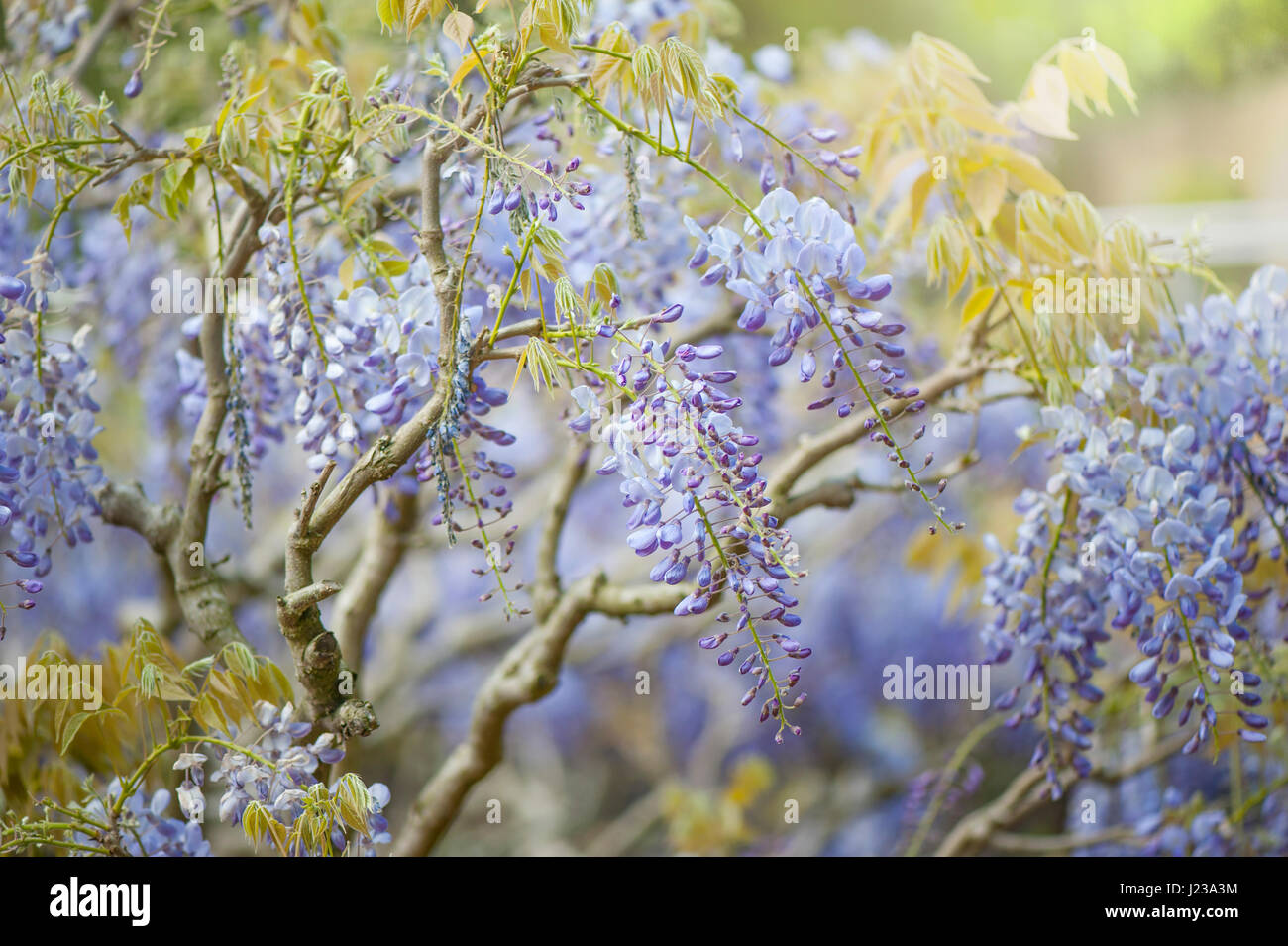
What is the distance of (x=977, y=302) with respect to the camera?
137 cm

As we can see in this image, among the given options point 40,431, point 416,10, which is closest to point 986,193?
point 416,10

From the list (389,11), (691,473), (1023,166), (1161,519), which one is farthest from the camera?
(1023,166)

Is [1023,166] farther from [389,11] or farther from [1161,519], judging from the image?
[389,11]

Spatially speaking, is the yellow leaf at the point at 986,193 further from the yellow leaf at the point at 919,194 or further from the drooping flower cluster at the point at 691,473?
the drooping flower cluster at the point at 691,473

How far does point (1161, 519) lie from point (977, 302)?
35 centimetres

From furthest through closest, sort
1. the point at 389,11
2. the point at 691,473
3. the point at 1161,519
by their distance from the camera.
Result: the point at 1161,519
the point at 389,11
the point at 691,473

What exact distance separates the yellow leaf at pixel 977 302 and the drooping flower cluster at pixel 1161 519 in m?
0.15

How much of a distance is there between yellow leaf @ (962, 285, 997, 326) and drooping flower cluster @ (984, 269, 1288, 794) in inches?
5.8

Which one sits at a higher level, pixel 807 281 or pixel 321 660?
pixel 807 281

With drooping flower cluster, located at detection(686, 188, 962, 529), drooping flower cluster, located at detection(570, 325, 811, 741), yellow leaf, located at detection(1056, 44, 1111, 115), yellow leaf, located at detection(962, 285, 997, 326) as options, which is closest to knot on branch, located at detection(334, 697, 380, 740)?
drooping flower cluster, located at detection(570, 325, 811, 741)

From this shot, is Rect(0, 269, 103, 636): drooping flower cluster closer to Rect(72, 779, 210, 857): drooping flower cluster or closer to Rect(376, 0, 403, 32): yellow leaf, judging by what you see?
Rect(72, 779, 210, 857): drooping flower cluster

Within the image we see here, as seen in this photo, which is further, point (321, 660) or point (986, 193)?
point (986, 193)

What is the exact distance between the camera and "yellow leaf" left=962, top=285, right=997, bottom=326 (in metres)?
1.36

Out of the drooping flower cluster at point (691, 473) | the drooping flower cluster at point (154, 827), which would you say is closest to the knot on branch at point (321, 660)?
the drooping flower cluster at point (154, 827)
